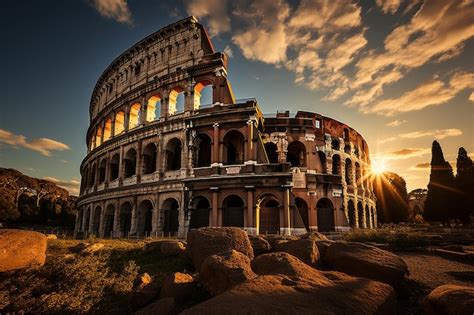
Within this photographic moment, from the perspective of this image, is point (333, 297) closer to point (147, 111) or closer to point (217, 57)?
point (217, 57)

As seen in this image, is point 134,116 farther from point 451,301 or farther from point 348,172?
point 451,301

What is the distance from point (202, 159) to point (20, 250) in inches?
556

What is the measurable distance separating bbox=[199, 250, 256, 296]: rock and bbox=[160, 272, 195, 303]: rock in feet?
1.07

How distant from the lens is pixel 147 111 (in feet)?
75.1

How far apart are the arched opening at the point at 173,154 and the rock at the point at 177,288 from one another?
15.8 metres

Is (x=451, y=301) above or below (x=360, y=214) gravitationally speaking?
below

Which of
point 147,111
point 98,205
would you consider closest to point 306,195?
point 147,111

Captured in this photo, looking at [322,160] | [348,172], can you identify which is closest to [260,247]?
[322,160]

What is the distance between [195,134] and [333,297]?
17211 mm

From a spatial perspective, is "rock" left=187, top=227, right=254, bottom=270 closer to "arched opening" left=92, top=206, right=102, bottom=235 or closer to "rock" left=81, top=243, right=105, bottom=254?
"rock" left=81, top=243, right=105, bottom=254

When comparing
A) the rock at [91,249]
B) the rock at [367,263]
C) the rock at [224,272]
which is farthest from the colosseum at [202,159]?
the rock at [224,272]

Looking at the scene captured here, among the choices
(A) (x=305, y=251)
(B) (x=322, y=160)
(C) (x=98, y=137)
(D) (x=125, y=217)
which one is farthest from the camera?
(C) (x=98, y=137)

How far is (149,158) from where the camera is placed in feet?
73.2

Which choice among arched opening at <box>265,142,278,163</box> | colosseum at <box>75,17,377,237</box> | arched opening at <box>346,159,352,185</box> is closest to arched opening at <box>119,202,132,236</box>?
colosseum at <box>75,17,377,237</box>
